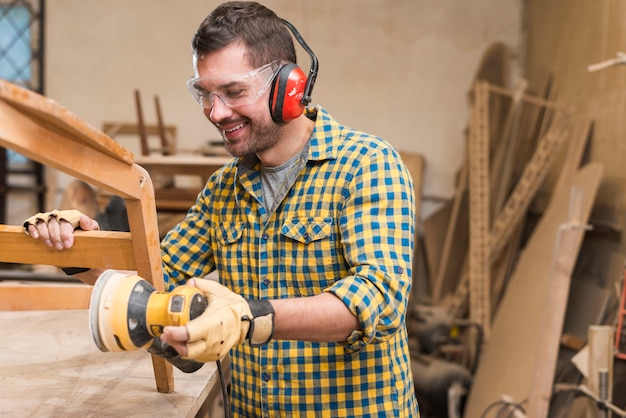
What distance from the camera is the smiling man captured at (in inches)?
61.6

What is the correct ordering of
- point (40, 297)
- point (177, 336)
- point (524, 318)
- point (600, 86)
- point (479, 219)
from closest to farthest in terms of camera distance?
1. point (177, 336)
2. point (40, 297)
3. point (524, 318)
4. point (600, 86)
5. point (479, 219)

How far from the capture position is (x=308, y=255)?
5.69ft

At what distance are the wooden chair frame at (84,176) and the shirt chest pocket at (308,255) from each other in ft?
1.14

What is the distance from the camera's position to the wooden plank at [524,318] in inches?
145

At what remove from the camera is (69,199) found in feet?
13.6

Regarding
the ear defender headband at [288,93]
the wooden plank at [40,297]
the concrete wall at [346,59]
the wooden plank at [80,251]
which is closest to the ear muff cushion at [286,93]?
the ear defender headband at [288,93]

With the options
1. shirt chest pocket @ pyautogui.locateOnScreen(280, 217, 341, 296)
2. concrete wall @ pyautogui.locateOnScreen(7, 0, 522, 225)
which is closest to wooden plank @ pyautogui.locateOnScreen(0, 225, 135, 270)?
shirt chest pocket @ pyautogui.locateOnScreen(280, 217, 341, 296)

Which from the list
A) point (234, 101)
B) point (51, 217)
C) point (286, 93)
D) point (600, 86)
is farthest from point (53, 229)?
point (600, 86)

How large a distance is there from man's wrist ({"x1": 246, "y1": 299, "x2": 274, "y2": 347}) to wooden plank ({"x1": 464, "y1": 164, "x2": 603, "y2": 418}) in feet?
7.89

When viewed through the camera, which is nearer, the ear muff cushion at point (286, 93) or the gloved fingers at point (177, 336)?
the gloved fingers at point (177, 336)

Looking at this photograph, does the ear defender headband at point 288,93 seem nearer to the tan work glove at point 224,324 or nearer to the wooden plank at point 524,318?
the tan work glove at point 224,324

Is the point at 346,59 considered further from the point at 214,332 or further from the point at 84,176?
the point at 214,332

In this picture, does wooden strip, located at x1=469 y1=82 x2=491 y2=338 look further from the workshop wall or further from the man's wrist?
the man's wrist

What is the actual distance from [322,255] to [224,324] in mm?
562
